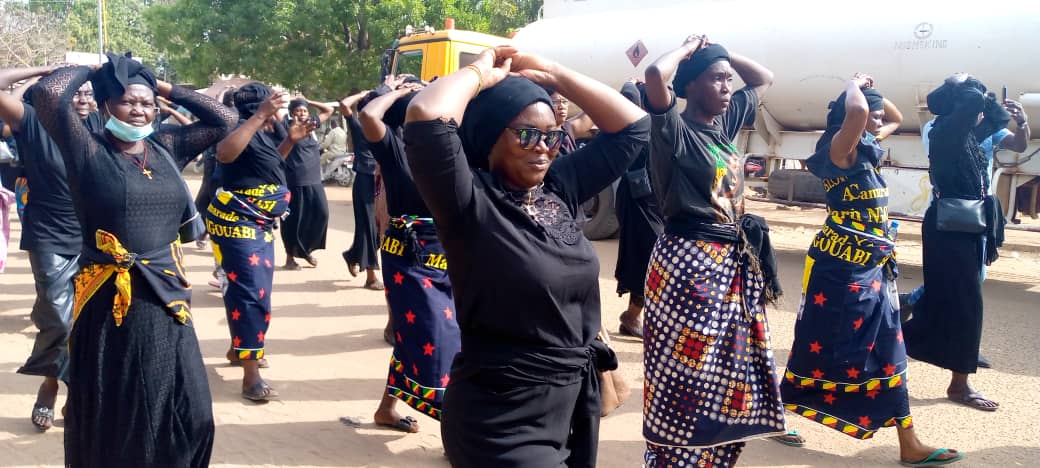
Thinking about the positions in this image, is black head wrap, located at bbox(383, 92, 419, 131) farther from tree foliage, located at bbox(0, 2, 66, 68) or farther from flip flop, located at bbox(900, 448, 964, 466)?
tree foliage, located at bbox(0, 2, 66, 68)

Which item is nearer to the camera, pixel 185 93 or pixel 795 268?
pixel 185 93

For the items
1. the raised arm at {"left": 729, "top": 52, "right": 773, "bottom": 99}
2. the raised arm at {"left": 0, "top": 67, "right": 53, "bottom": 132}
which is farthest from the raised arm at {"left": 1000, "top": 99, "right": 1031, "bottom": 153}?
the raised arm at {"left": 0, "top": 67, "right": 53, "bottom": 132}

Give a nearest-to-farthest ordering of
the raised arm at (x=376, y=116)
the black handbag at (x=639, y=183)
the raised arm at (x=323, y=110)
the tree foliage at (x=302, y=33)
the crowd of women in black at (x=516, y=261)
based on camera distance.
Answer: the crowd of women in black at (x=516, y=261) → the raised arm at (x=376, y=116) → the raised arm at (x=323, y=110) → the black handbag at (x=639, y=183) → the tree foliage at (x=302, y=33)

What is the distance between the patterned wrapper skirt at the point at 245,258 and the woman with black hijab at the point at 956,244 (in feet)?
12.9

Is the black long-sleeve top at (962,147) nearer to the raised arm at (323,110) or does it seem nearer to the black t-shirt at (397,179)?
the black t-shirt at (397,179)

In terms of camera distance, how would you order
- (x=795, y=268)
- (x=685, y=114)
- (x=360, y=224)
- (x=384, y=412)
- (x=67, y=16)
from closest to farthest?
(x=685, y=114), (x=384, y=412), (x=360, y=224), (x=795, y=268), (x=67, y=16)

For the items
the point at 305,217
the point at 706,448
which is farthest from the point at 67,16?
the point at 706,448

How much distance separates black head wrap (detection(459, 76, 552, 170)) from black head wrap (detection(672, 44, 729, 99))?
1.39 meters

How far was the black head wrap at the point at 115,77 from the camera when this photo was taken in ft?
11.0

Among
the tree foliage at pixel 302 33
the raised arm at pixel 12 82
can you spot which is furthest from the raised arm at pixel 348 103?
the tree foliage at pixel 302 33

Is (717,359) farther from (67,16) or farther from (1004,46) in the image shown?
(67,16)

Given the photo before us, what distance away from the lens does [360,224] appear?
8.39 metres

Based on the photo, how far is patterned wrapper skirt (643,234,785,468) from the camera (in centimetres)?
334

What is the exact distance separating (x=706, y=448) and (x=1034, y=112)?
23.1ft
